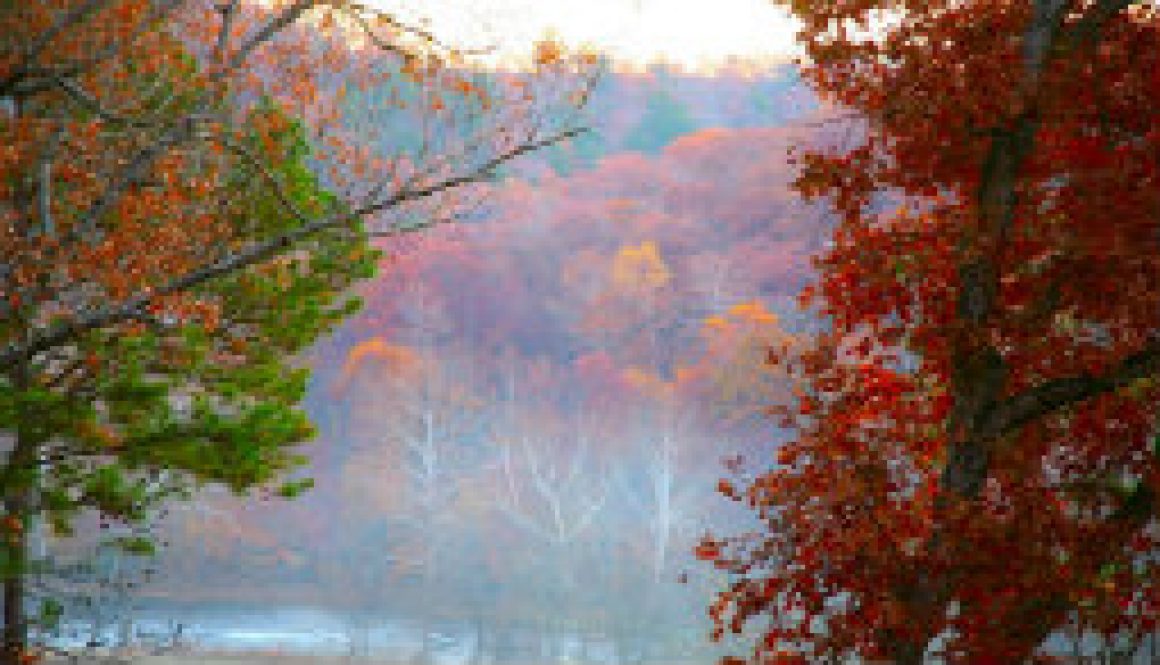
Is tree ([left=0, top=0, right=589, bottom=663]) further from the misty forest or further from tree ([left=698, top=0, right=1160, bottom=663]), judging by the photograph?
tree ([left=698, top=0, right=1160, bottom=663])

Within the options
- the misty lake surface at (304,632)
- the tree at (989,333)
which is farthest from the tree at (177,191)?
the misty lake surface at (304,632)

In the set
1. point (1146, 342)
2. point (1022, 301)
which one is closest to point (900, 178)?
point (1022, 301)

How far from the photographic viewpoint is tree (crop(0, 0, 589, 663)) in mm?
8414

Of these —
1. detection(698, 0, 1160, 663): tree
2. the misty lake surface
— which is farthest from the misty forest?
the misty lake surface

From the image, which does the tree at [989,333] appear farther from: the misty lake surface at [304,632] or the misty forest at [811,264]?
the misty lake surface at [304,632]

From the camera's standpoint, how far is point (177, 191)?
9.40 m

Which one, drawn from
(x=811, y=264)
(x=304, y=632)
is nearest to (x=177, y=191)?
(x=811, y=264)

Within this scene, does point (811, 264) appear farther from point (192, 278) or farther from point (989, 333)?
point (192, 278)

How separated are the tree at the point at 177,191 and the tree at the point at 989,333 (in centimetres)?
228

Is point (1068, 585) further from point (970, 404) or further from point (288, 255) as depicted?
point (288, 255)

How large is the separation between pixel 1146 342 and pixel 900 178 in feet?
5.81

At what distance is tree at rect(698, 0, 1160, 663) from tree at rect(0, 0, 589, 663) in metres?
2.28

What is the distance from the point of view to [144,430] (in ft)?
35.4

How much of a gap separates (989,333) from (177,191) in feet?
18.1
